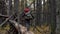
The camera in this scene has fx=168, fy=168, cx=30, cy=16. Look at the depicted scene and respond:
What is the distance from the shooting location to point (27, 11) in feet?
10.1

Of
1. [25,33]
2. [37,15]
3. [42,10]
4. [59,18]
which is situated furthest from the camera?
[42,10]

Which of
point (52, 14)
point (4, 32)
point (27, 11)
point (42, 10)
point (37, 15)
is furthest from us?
point (42, 10)

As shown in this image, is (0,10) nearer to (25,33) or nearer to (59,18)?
(25,33)

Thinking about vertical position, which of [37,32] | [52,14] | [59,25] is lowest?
[37,32]

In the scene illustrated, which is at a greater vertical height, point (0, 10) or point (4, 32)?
point (0, 10)

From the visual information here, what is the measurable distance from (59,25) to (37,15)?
6.98 feet

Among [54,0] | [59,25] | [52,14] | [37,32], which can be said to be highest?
[54,0]

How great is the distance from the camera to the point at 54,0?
139cm

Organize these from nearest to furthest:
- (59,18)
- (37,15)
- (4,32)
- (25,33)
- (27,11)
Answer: (59,18) → (25,33) → (27,11) → (4,32) → (37,15)

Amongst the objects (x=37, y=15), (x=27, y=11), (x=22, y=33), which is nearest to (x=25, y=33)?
(x=22, y=33)

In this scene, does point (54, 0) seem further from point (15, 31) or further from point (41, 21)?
point (41, 21)

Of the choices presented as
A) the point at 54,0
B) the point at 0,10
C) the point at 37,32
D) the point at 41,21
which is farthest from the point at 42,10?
the point at 54,0

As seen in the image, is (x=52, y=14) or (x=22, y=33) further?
(x=22, y=33)

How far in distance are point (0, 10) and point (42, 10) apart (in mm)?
1071
